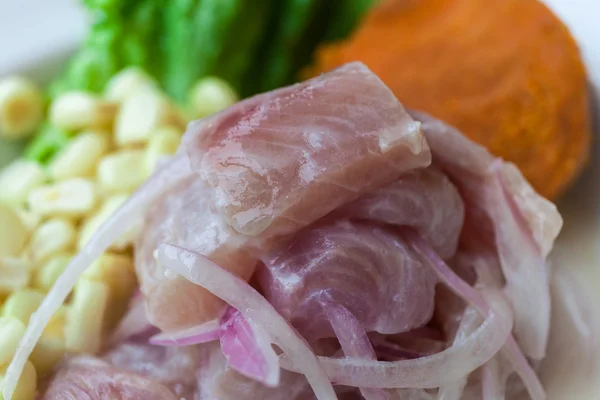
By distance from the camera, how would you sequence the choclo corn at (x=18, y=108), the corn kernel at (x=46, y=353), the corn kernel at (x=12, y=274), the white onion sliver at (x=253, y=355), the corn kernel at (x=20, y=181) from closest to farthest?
the white onion sliver at (x=253, y=355), the corn kernel at (x=46, y=353), the corn kernel at (x=12, y=274), the corn kernel at (x=20, y=181), the choclo corn at (x=18, y=108)

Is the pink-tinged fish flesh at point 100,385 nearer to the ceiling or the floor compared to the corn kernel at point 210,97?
nearer to the floor

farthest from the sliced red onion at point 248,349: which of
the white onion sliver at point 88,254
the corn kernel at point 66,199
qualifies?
the corn kernel at point 66,199

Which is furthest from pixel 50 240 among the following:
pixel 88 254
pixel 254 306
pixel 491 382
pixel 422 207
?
pixel 491 382

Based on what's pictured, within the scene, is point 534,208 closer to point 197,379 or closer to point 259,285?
point 259,285

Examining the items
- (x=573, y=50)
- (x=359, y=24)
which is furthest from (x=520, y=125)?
(x=359, y=24)

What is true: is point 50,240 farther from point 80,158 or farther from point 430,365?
point 430,365

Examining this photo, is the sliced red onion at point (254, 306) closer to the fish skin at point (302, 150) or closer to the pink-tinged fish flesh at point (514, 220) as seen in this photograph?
the fish skin at point (302, 150)

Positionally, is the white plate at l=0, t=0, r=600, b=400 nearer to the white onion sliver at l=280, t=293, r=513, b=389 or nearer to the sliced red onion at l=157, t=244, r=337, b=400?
the white onion sliver at l=280, t=293, r=513, b=389
